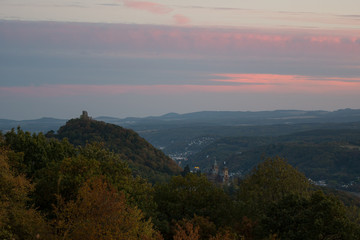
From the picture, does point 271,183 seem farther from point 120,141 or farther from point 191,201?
point 120,141

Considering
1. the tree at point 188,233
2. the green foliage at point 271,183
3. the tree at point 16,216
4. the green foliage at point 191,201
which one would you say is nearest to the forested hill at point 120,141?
the green foliage at point 191,201

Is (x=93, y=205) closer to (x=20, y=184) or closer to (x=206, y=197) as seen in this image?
(x=20, y=184)

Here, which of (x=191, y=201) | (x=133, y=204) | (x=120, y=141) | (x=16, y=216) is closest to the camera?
(x=16, y=216)

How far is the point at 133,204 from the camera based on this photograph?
34.8 m

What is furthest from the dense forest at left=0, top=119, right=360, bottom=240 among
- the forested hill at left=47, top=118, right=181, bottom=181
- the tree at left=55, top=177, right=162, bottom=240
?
the forested hill at left=47, top=118, right=181, bottom=181

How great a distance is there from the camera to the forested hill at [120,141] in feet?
320

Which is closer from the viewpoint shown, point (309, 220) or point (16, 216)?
point (16, 216)

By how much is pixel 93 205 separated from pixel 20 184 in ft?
16.9

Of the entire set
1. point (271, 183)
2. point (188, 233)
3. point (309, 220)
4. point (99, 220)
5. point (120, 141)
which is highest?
point (99, 220)

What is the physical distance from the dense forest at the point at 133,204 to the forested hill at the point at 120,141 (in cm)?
5035

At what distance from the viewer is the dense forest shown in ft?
83.5

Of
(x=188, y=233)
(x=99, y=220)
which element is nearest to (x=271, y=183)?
(x=188, y=233)

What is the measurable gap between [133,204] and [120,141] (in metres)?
71.8

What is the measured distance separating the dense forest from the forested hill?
50353 millimetres
